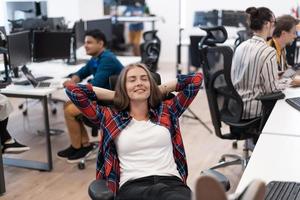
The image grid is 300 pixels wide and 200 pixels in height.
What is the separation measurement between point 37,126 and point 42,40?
40.9 inches

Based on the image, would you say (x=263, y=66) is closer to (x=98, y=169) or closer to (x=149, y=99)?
(x=149, y=99)

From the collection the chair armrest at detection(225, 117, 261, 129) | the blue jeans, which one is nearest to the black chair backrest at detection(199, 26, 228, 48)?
the chair armrest at detection(225, 117, 261, 129)

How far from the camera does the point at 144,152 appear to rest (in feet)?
6.96

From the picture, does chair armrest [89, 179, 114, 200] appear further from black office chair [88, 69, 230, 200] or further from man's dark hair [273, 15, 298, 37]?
man's dark hair [273, 15, 298, 37]

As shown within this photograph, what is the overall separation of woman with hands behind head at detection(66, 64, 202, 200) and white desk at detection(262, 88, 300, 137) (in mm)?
462

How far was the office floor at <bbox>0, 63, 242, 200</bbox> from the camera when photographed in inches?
128

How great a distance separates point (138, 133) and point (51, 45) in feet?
8.63

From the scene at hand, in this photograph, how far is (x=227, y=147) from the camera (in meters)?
4.15

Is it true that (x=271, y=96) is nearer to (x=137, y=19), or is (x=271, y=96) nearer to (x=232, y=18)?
(x=232, y=18)

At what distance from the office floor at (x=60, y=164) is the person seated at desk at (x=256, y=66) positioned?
565mm

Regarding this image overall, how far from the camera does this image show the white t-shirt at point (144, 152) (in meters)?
2.09

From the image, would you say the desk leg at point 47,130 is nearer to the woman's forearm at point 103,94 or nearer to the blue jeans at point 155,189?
the woman's forearm at point 103,94

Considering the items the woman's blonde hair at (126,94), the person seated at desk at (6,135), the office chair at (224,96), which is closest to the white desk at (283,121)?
the office chair at (224,96)

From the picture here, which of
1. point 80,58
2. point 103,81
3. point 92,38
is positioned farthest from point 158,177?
point 80,58
